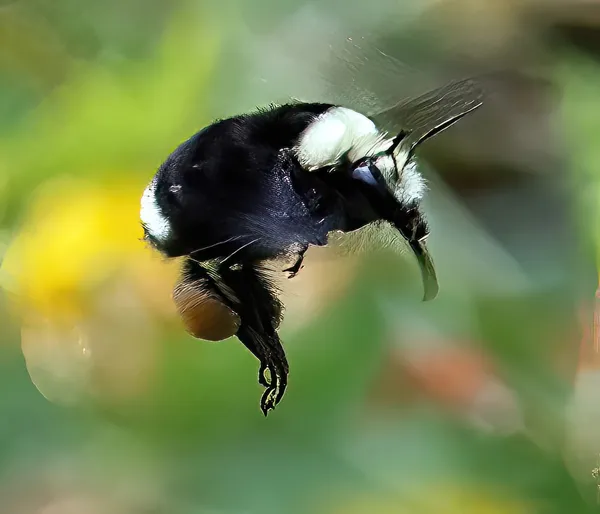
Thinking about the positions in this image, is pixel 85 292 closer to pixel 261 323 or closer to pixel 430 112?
pixel 261 323

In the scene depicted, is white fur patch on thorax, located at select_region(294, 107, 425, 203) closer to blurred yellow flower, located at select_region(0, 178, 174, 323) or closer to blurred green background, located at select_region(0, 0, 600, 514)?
blurred green background, located at select_region(0, 0, 600, 514)

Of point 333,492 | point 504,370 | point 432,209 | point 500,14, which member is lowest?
point 333,492

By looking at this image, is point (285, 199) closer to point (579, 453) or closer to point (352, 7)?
point (352, 7)

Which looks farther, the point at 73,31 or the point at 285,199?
the point at 73,31

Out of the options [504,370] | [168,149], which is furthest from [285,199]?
[504,370]

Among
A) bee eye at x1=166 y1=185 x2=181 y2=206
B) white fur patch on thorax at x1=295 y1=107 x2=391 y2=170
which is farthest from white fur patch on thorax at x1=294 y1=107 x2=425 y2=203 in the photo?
bee eye at x1=166 y1=185 x2=181 y2=206

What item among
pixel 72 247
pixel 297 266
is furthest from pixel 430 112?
pixel 72 247
